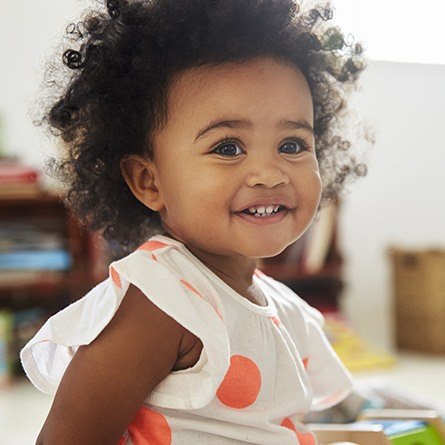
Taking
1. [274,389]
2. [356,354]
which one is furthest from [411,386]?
[274,389]

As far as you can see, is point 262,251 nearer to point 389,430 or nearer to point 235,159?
point 235,159

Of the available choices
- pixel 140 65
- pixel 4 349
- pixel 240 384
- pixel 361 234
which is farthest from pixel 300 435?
pixel 361 234

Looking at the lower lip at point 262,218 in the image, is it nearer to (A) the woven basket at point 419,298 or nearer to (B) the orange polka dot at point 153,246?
(B) the orange polka dot at point 153,246

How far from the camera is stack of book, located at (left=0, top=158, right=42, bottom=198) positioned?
275cm

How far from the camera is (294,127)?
33.3 inches

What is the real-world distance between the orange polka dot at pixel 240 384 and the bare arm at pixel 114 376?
0.08 m

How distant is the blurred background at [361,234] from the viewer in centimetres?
267

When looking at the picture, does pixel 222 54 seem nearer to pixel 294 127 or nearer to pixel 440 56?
pixel 294 127

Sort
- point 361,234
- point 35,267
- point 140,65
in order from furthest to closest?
1. point 361,234
2. point 35,267
3. point 140,65

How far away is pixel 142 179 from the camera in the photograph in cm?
90

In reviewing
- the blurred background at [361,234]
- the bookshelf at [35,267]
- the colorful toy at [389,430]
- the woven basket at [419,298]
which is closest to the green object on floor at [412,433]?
the colorful toy at [389,430]

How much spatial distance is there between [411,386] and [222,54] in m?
1.91

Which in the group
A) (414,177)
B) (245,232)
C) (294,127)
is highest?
(294,127)

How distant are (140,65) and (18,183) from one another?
2035mm
